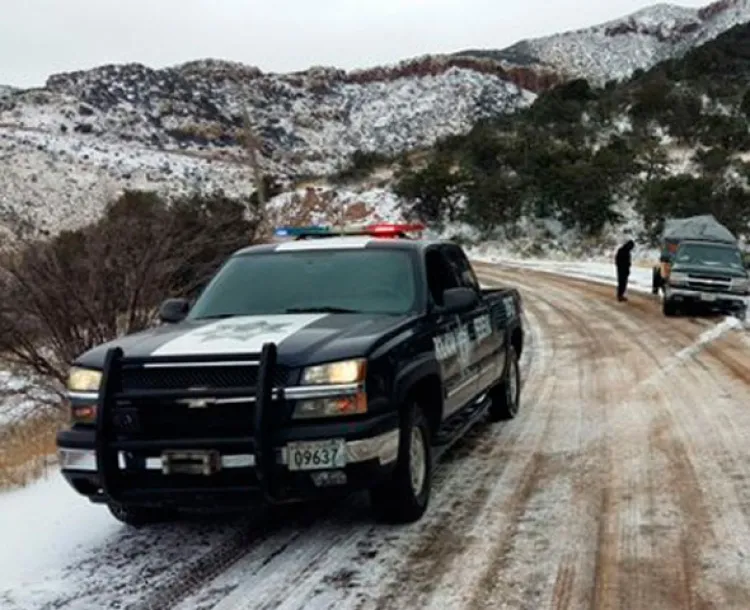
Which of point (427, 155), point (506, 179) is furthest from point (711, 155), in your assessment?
point (427, 155)

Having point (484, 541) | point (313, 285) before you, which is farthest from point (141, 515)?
point (484, 541)

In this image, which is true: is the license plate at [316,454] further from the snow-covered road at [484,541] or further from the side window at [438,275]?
the side window at [438,275]

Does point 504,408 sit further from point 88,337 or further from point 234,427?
point 88,337

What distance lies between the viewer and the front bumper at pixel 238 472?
16.1ft

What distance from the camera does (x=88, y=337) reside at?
13.3 meters

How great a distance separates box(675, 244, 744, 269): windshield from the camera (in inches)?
827

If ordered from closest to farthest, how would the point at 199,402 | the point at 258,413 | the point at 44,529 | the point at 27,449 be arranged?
1. the point at 258,413
2. the point at 199,402
3. the point at 44,529
4. the point at 27,449

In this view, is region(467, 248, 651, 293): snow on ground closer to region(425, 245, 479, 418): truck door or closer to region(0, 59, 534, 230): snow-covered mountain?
region(425, 245, 479, 418): truck door

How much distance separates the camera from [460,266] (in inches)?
317

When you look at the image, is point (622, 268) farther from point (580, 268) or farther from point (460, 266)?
point (460, 266)

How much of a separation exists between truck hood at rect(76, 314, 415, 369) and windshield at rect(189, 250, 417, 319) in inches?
9.7

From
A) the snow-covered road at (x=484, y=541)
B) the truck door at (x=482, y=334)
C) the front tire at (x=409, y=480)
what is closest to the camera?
the snow-covered road at (x=484, y=541)

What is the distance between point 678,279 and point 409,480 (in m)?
15.9

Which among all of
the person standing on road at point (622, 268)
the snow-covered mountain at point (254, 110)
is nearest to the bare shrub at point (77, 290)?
the person standing on road at point (622, 268)
